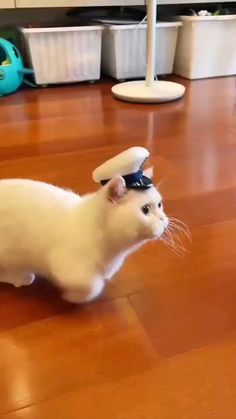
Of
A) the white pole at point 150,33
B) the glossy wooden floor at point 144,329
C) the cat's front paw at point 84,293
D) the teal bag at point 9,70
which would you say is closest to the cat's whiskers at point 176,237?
the glossy wooden floor at point 144,329

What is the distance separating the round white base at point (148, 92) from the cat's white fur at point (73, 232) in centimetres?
117

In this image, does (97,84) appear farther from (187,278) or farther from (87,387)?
(87,387)

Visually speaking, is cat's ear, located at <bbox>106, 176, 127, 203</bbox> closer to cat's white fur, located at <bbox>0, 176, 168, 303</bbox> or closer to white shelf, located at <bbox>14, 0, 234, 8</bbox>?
cat's white fur, located at <bbox>0, 176, 168, 303</bbox>

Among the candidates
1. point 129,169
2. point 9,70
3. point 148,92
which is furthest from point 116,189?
point 9,70

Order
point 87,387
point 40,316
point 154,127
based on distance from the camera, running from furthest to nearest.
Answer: point 154,127 < point 40,316 < point 87,387

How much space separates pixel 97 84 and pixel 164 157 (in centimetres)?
95

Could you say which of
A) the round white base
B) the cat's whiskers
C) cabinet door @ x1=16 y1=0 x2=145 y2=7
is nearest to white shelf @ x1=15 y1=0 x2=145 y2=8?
cabinet door @ x1=16 y1=0 x2=145 y2=7

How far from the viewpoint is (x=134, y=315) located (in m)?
0.71

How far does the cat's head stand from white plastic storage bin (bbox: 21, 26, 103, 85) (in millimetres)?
1504

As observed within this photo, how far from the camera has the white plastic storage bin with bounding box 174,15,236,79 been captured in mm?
2079

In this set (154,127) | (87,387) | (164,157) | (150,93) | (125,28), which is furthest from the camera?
(125,28)

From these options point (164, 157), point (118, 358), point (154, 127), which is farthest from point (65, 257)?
point (154, 127)

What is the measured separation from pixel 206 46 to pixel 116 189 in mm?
1726

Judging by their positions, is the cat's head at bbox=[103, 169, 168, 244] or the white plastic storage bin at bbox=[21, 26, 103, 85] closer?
the cat's head at bbox=[103, 169, 168, 244]
